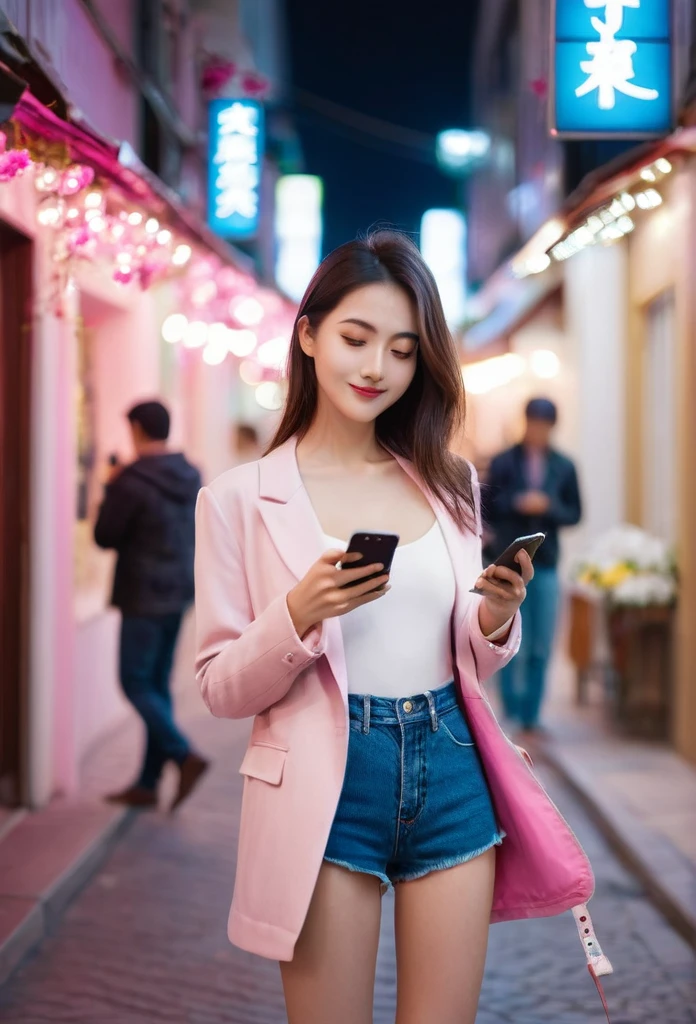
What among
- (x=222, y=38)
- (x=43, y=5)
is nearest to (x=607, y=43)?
(x=43, y=5)

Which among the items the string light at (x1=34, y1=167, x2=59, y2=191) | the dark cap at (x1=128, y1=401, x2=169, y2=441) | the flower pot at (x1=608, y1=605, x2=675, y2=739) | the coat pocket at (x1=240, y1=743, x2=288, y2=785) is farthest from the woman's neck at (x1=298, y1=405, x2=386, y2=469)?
the flower pot at (x1=608, y1=605, x2=675, y2=739)

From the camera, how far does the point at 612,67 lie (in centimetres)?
536

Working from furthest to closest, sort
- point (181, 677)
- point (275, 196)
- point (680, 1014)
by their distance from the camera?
point (275, 196) → point (181, 677) → point (680, 1014)

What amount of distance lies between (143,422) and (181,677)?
503cm

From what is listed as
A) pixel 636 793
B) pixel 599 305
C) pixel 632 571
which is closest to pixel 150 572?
pixel 636 793

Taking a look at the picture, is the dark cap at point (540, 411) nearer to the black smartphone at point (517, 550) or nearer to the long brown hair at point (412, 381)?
the long brown hair at point (412, 381)

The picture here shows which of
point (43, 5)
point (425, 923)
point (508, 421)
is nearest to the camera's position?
point (425, 923)

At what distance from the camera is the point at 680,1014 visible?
161 inches

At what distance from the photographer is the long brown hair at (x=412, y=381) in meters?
2.52

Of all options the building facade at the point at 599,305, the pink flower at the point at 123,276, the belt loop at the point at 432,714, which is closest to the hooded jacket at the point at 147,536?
the pink flower at the point at 123,276

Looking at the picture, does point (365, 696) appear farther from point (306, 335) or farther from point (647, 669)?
A: point (647, 669)

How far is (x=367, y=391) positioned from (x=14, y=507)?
4093mm

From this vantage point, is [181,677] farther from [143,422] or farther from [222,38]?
[222,38]

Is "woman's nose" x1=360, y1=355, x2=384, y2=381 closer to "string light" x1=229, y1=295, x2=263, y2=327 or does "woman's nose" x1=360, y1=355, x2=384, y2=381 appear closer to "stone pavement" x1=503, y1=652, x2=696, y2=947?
"stone pavement" x1=503, y1=652, x2=696, y2=947
